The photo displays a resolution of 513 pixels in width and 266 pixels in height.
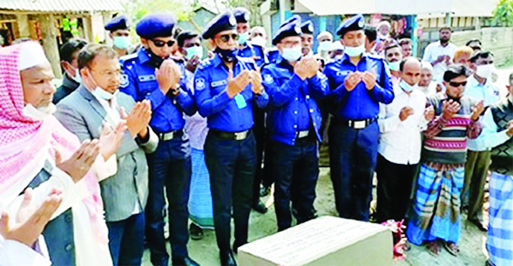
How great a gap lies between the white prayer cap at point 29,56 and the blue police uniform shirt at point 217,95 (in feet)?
4.36

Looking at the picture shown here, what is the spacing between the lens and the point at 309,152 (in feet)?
11.6

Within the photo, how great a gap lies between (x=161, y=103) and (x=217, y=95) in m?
0.38

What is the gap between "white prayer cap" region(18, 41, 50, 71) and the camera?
177cm

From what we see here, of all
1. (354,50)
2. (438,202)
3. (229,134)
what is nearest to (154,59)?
(229,134)

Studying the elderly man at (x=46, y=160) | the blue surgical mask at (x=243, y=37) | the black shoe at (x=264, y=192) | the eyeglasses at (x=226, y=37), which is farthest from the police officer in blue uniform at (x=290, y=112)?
the elderly man at (x=46, y=160)

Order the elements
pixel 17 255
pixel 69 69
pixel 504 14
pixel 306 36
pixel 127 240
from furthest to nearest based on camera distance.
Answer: pixel 504 14
pixel 306 36
pixel 69 69
pixel 127 240
pixel 17 255

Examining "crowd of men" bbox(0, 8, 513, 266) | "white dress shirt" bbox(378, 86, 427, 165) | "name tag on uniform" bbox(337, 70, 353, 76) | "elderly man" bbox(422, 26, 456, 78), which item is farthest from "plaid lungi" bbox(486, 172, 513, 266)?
"elderly man" bbox(422, 26, 456, 78)

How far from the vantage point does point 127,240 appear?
2.72m

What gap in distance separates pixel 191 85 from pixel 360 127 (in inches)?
54.7

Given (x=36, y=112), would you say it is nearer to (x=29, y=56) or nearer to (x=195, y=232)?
(x=29, y=56)

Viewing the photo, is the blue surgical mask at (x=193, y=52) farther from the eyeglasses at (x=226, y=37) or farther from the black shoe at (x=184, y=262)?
the black shoe at (x=184, y=262)

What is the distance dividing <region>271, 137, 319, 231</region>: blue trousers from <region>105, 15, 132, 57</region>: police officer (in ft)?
5.05

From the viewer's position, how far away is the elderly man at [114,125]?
7.64 ft

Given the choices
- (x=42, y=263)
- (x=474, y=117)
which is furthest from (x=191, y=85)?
(x=474, y=117)
